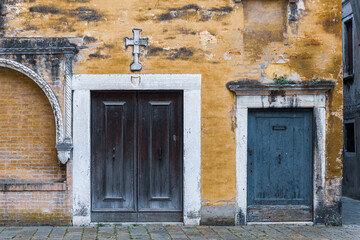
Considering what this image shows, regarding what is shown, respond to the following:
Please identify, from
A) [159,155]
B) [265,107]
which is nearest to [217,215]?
[159,155]

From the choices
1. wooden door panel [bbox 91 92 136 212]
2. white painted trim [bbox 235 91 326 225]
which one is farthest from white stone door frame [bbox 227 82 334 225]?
wooden door panel [bbox 91 92 136 212]

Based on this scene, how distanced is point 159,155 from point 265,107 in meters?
1.95

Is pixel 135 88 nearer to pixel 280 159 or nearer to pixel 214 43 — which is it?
pixel 214 43

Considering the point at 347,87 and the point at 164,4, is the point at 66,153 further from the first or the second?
the point at 347,87

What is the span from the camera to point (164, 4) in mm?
7695

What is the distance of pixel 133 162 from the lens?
7734 millimetres

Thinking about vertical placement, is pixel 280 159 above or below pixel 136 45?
below

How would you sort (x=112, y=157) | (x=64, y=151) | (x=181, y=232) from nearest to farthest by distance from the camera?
(x=181, y=232) → (x=64, y=151) → (x=112, y=157)

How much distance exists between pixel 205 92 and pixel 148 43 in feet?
4.10

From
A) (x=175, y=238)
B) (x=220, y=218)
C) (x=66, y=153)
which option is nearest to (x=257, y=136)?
(x=220, y=218)

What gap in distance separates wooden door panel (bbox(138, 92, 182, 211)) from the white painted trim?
99 centimetres

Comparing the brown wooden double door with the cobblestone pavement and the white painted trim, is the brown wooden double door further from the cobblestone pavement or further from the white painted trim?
the white painted trim

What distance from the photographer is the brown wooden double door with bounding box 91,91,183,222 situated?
772 cm

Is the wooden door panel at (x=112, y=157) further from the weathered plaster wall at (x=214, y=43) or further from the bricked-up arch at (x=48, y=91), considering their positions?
the weathered plaster wall at (x=214, y=43)
